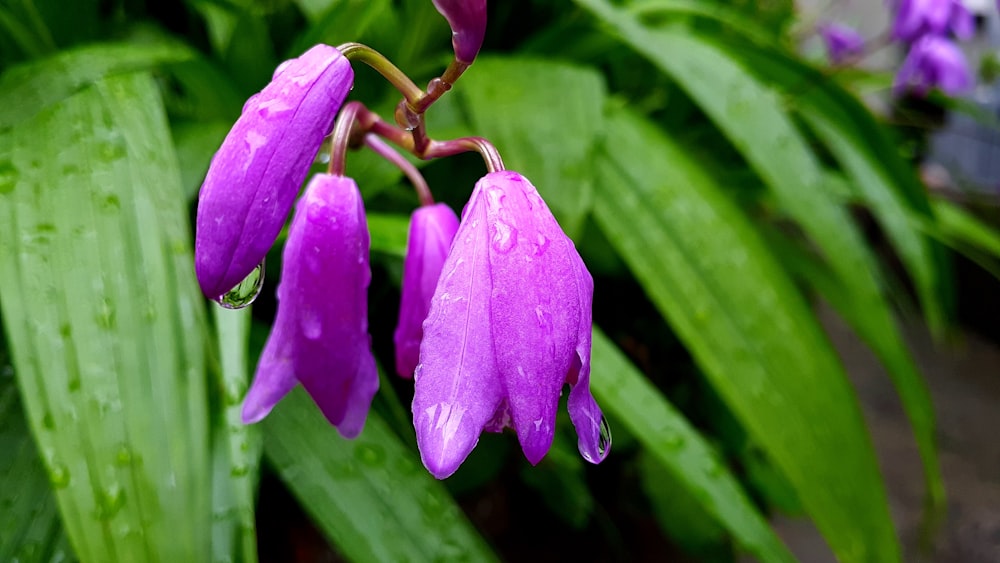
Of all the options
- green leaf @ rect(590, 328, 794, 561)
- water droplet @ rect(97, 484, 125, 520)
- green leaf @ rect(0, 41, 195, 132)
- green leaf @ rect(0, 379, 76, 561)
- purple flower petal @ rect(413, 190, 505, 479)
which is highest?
purple flower petal @ rect(413, 190, 505, 479)

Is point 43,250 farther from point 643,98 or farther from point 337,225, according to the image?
point 643,98

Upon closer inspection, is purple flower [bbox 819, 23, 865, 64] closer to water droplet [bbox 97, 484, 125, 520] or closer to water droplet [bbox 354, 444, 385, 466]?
water droplet [bbox 354, 444, 385, 466]

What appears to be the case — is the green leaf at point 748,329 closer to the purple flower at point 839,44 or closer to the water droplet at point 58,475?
the water droplet at point 58,475

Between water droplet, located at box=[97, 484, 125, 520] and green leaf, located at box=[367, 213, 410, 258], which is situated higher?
water droplet, located at box=[97, 484, 125, 520]

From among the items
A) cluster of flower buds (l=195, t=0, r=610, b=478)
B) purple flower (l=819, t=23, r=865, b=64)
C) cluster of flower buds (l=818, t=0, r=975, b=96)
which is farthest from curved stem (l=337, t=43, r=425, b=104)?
purple flower (l=819, t=23, r=865, b=64)

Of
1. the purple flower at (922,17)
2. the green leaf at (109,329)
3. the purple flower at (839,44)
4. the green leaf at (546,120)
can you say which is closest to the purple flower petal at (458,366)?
the green leaf at (109,329)

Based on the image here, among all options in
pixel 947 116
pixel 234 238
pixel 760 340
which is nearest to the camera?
pixel 234 238

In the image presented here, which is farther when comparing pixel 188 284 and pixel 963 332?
pixel 963 332

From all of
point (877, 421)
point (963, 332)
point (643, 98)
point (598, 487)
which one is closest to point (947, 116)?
point (963, 332)

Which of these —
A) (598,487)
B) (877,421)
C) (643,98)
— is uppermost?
(643,98)
